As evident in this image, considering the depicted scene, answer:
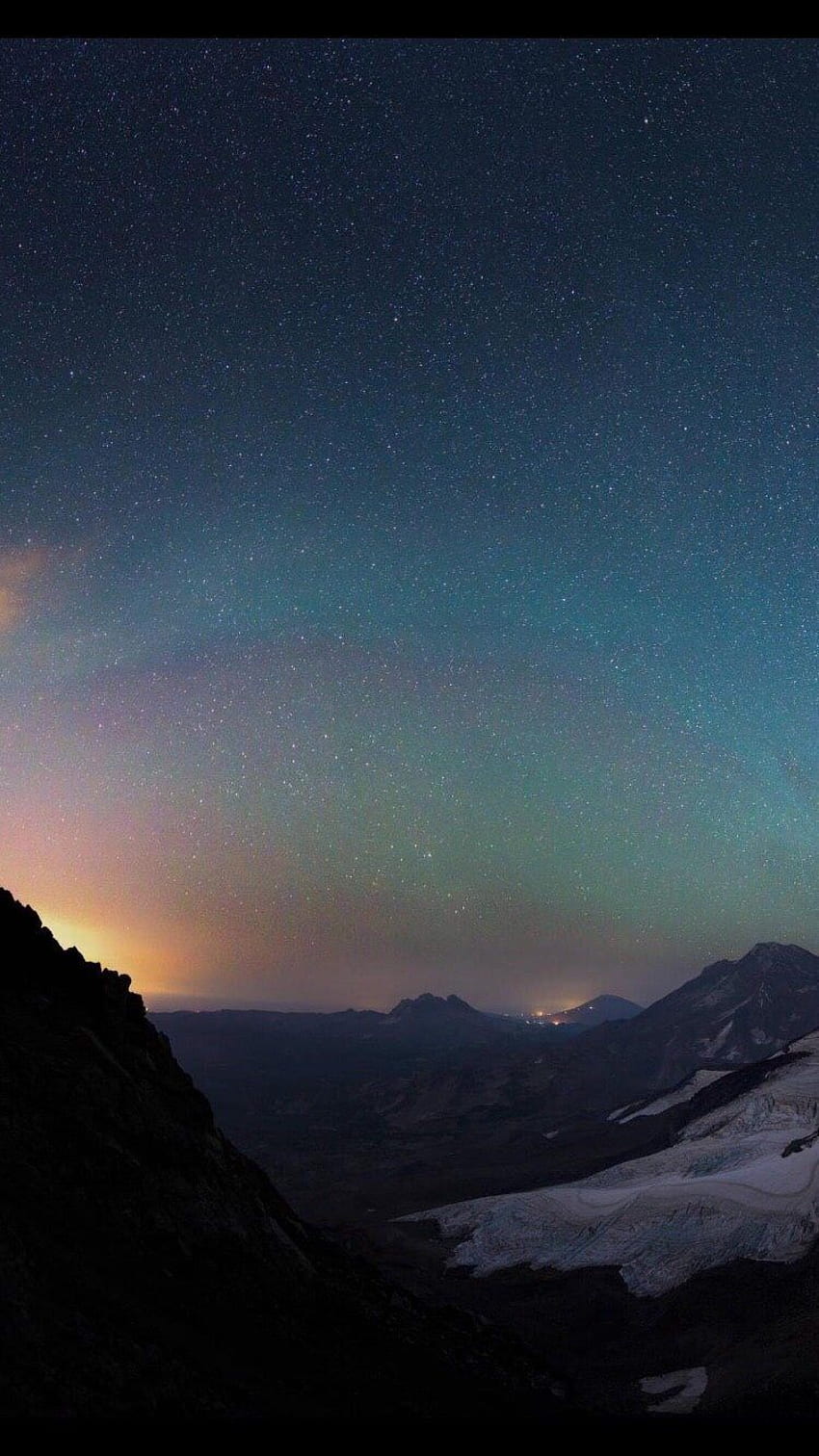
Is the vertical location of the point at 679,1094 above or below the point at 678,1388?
below

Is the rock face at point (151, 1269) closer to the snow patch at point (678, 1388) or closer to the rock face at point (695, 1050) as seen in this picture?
the snow patch at point (678, 1388)

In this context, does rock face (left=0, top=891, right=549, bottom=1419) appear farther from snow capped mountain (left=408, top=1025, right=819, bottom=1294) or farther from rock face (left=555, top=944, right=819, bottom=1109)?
rock face (left=555, top=944, right=819, bottom=1109)

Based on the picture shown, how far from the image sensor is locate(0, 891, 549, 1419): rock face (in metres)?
13.8

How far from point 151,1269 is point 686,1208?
153ft

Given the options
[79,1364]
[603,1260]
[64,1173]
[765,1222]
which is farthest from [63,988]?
[765,1222]

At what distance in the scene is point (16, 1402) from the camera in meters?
10.9

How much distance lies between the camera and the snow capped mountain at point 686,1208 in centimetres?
4647

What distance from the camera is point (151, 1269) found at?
18.5m

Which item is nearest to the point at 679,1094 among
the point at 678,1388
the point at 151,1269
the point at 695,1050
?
the point at 678,1388

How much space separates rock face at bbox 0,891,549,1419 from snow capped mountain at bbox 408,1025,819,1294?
82.8ft

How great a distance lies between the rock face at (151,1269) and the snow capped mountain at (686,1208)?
25227 mm

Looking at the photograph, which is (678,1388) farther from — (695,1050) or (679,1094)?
(695,1050)
